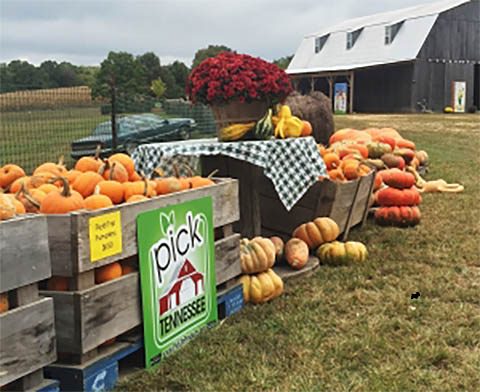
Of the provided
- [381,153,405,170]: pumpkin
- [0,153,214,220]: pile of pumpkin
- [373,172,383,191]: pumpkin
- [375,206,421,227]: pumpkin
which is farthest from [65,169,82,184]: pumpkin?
[381,153,405,170]: pumpkin

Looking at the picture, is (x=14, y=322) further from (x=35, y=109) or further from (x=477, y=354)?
(x=35, y=109)

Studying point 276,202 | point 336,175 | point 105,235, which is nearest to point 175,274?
point 105,235

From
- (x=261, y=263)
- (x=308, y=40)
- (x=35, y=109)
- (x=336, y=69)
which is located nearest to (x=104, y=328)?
(x=261, y=263)

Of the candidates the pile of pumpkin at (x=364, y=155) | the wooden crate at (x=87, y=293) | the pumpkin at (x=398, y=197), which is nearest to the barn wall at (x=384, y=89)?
the pile of pumpkin at (x=364, y=155)

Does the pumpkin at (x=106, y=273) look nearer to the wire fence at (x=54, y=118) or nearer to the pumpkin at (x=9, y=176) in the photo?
the pumpkin at (x=9, y=176)

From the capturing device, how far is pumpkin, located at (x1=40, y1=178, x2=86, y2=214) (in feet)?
8.69

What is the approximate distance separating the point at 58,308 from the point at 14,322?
0.28 metres

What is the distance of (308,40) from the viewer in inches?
1640

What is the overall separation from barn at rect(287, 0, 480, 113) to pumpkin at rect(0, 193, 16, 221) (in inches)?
1232

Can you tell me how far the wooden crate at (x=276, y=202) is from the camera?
4.65 metres

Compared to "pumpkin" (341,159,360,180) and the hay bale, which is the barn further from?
"pumpkin" (341,159,360,180)

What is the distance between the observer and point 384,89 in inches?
1326

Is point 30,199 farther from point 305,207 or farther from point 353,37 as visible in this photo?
point 353,37

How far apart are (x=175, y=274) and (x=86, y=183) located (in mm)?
626
